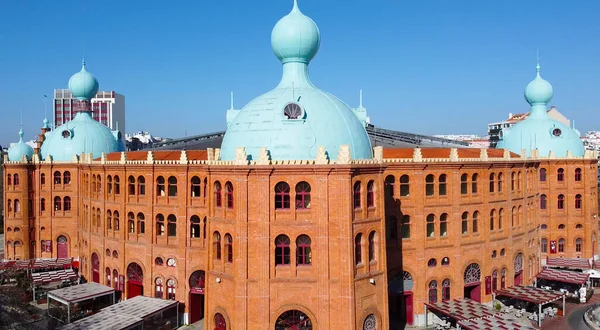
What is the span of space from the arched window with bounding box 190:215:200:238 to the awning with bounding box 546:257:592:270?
3763 cm

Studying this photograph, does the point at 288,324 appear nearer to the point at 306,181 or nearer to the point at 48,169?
the point at 306,181

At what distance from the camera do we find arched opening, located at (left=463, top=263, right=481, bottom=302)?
42375mm

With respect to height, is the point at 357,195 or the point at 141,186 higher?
the point at 141,186

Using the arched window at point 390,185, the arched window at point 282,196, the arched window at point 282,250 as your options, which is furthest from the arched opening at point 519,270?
the arched window at point 282,196

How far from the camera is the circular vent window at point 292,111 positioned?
100 feet

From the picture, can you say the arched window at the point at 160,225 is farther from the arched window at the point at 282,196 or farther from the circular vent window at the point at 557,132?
the circular vent window at the point at 557,132

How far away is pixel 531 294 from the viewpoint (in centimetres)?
4106

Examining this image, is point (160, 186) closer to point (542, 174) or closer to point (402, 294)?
point (402, 294)

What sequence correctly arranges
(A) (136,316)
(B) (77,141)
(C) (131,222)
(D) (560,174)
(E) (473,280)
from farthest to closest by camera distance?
(B) (77,141) → (D) (560,174) → (C) (131,222) → (E) (473,280) → (A) (136,316)

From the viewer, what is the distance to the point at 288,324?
97.9 ft

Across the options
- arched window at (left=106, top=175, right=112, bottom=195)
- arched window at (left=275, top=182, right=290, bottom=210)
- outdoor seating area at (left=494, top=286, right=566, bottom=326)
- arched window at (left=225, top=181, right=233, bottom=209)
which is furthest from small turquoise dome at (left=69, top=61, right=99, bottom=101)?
outdoor seating area at (left=494, top=286, right=566, bottom=326)

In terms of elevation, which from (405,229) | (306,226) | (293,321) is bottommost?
(293,321)

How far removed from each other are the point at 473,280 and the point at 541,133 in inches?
931

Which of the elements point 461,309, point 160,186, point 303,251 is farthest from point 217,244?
point 461,309
